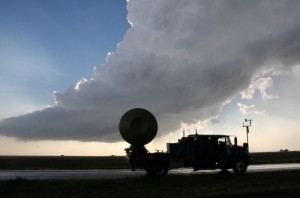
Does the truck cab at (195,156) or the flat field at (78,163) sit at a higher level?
the truck cab at (195,156)

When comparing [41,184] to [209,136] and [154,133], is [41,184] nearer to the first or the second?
[154,133]

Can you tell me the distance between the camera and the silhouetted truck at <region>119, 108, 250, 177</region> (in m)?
27.4

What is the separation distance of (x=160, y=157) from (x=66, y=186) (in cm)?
Result: 910

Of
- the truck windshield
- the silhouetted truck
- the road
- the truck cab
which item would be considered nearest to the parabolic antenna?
the silhouetted truck

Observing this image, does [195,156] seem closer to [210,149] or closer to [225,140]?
[210,149]

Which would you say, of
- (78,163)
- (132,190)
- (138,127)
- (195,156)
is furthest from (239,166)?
(78,163)

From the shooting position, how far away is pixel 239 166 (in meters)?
31.0

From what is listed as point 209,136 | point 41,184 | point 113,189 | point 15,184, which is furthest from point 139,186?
point 209,136

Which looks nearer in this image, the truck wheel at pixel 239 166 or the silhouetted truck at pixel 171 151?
the silhouetted truck at pixel 171 151

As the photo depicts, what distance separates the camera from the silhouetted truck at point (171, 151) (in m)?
27.4

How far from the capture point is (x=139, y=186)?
20297mm

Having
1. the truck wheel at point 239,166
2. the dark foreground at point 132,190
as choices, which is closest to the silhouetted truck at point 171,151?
the truck wheel at point 239,166

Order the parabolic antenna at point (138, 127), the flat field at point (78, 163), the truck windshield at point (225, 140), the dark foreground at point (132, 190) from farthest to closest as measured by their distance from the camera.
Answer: the flat field at point (78, 163), the truck windshield at point (225, 140), the parabolic antenna at point (138, 127), the dark foreground at point (132, 190)

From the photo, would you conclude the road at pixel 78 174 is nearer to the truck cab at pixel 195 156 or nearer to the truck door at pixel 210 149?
the truck cab at pixel 195 156
